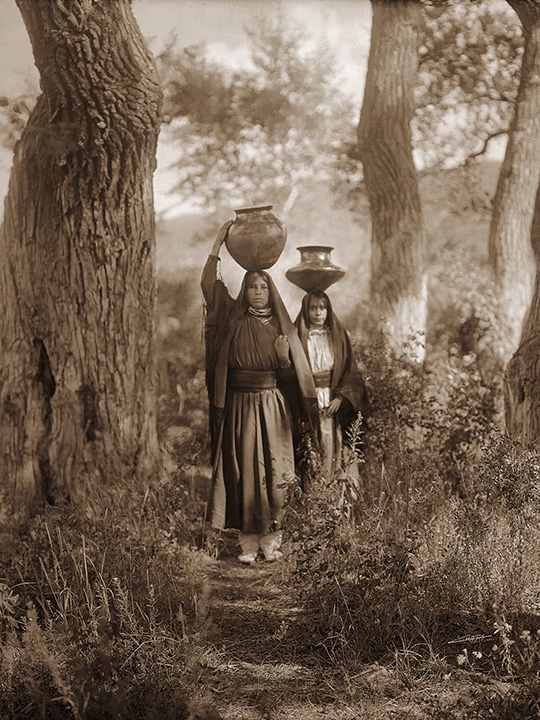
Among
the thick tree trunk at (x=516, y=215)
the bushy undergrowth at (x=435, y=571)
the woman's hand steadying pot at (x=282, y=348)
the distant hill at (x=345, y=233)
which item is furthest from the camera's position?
the distant hill at (x=345, y=233)

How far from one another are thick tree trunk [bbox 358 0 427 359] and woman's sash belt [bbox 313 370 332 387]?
314 centimetres

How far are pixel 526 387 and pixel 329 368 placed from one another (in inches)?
56.1

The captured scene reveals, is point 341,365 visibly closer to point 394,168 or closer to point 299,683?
point 299,683

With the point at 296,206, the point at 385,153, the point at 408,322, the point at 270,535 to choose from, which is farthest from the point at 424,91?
the point at 270,535

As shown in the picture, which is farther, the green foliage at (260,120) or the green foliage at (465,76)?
the green foliage at (260,120)

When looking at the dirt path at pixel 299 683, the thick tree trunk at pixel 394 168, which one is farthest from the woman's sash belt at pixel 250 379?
the thick tree trunk at pixel 394 168

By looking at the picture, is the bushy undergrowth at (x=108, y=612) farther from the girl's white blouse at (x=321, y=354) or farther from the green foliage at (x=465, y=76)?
the green foliage at (x=465, y=76)

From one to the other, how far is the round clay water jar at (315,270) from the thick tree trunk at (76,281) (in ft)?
3.78

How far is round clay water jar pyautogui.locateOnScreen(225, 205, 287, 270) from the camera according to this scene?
5.46m

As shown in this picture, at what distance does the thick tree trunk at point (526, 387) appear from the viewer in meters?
5.48

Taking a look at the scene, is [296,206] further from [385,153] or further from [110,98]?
[110,98]

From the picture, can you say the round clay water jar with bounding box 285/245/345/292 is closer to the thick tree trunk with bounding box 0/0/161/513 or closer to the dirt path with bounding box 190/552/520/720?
the thick tree trunk with bounding box 0/0/161/513

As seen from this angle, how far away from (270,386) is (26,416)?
177 centimetres

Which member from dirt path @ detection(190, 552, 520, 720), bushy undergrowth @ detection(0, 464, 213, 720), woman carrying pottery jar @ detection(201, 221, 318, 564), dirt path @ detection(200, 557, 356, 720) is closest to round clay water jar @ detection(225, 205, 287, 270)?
woman carrying pottery jar @ detection(201, 221, 318, 564)
